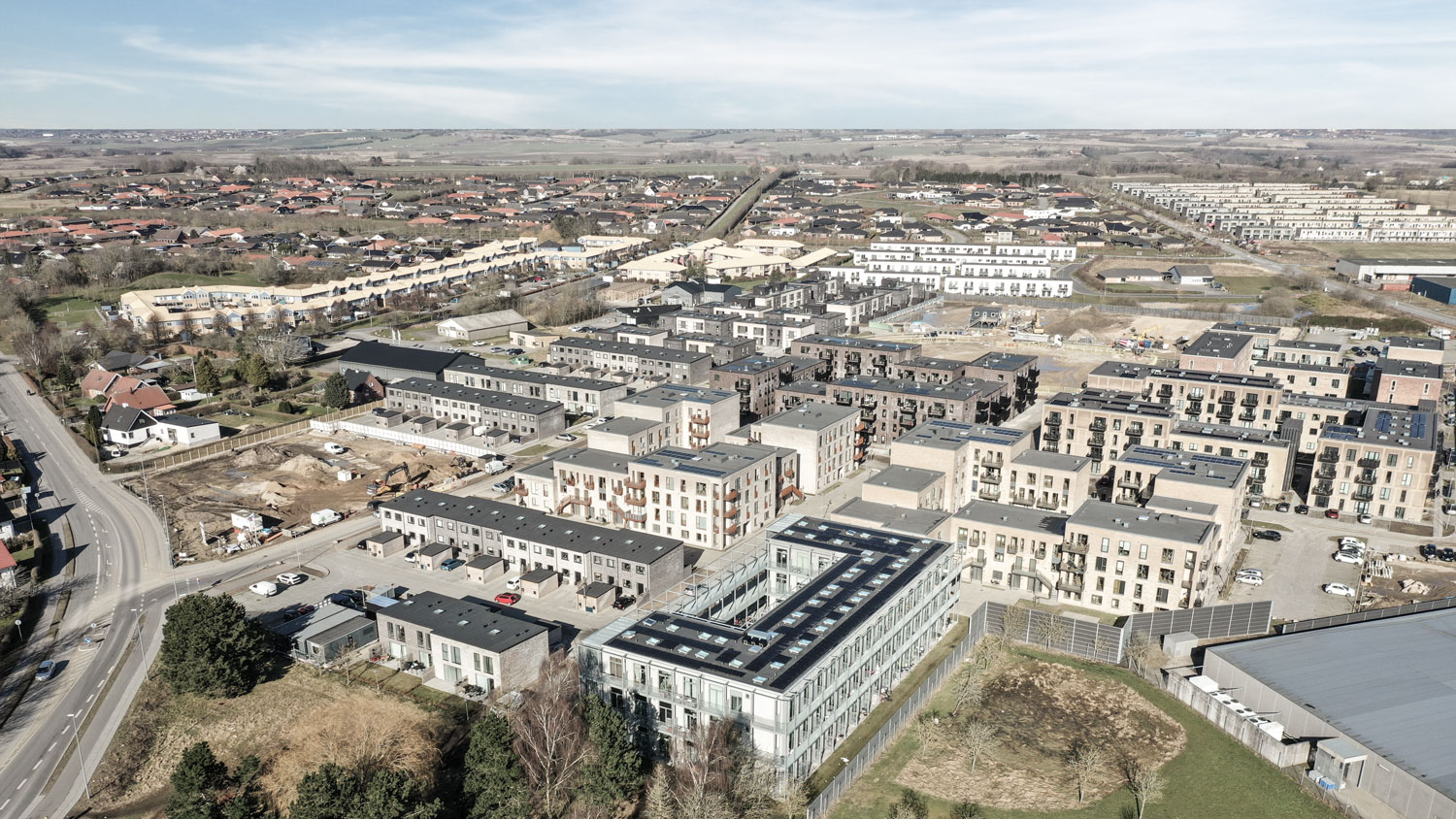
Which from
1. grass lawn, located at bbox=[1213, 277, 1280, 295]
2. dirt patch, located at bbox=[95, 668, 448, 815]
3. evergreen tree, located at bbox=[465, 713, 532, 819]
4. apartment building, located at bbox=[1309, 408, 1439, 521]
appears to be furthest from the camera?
grass lawn, located at bbox=[1213, 277, 1280, 295]

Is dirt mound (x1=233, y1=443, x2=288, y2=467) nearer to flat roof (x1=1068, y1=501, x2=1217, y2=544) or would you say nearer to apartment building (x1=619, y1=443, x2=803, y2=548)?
apartment building (x1=619, y1=443, x2=803, y2=548)

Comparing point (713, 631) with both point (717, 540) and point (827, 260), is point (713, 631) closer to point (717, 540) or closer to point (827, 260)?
point (717, 540)

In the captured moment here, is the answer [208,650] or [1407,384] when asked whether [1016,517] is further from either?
[1407,384]

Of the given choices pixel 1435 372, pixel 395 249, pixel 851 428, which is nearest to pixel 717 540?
pixel 851 428

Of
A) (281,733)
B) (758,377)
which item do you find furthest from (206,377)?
(281,733)

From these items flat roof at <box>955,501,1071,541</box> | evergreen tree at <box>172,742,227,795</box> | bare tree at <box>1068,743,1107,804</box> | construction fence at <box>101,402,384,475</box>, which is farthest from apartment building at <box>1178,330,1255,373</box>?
evergreen tree at <box>172,742,227,795</box>

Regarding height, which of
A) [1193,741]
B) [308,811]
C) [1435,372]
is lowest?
[1193,741]
